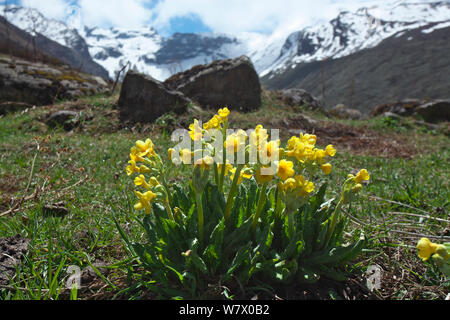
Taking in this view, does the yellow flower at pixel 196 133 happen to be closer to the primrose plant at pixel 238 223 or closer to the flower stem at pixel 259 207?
the primrose plant at pixel 238 223

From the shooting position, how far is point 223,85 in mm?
8578

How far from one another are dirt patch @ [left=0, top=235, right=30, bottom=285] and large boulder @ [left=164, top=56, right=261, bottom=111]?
21.8 ft

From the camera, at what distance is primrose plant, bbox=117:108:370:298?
1260 mm

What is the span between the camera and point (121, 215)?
7.48 ft

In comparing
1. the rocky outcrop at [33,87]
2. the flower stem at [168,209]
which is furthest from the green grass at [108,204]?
the rocky outcrop at [33,87]

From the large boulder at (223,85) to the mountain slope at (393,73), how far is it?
4809 centimetres

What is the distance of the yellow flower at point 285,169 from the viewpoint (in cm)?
120

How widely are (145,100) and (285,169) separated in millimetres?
6096

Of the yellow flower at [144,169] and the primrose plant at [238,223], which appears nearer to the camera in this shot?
the primrose plant at [238,223]

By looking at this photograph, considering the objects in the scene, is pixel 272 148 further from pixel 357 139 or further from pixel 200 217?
pixel 357 139

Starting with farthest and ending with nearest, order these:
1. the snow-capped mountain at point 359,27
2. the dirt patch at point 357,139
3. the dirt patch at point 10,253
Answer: the snow-capped mountain at point 359,27
the dirt patch at point 357,139
the dirt patch at point 10,253

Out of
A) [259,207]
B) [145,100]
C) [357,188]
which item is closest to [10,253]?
[259,207]
